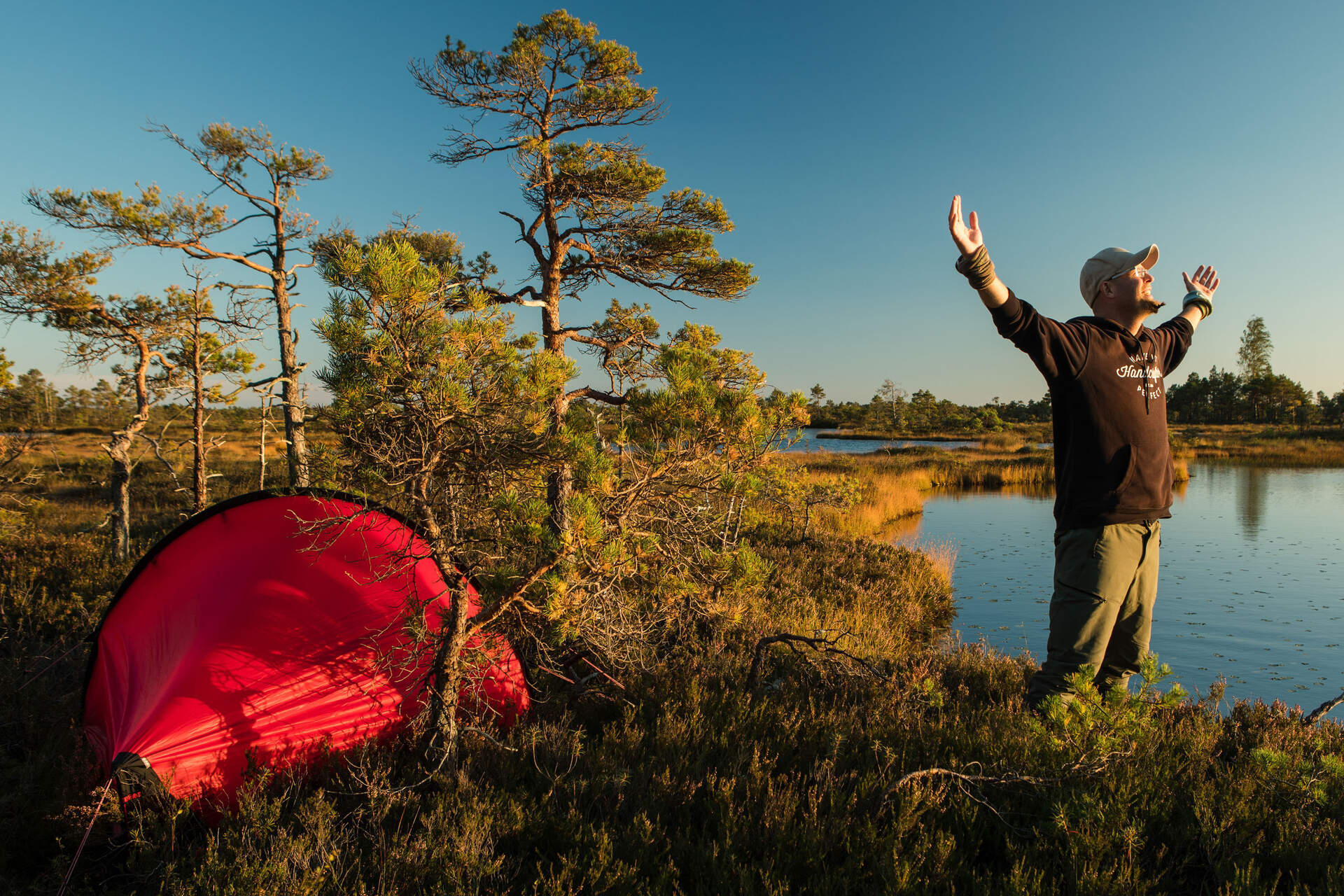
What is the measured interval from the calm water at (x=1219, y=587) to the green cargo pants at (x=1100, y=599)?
4.71 metres

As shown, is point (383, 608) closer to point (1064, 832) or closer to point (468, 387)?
point (468, 387)

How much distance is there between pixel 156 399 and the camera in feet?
36.1

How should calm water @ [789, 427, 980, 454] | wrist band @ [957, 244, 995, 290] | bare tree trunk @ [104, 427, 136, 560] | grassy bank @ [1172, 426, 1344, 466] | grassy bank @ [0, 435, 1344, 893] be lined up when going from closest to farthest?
grassy bank @ [0, 435, 1344, 893] → wrist band @ [957, 244, 995, 290] → bare tree trunk @ [104, 427, 136, 560] → grassy bank @ [1172, 426, 1344, 466] → calm water @ [789, 427, 980, 454]

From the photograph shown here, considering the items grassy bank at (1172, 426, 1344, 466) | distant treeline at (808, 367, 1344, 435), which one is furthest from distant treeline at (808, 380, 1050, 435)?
grassy bank at (1172, 426, 1344, 466)

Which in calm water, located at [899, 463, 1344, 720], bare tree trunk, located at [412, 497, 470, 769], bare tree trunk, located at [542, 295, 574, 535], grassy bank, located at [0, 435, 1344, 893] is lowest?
calm water, located at [899, 463, 1344, 720]

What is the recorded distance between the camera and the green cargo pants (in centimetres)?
305

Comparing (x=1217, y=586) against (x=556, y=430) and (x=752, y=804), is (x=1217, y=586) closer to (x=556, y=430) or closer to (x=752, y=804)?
(x=752, y=804)

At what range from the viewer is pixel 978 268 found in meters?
2.67

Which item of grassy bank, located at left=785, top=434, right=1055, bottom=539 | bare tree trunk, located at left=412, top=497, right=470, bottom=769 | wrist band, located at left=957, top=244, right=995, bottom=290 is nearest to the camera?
wrist band, located at left=957, top=244, right=995, bottom=290

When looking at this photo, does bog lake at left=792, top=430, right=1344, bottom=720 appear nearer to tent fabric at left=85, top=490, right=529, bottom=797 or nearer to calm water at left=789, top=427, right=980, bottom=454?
tent fabric at left=85, top=490, right=529, bottom=797

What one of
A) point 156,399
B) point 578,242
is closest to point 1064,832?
point 578,242

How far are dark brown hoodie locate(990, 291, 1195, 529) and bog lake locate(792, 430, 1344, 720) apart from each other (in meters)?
2.26

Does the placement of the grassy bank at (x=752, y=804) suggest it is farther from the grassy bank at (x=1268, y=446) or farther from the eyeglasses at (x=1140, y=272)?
the grassy bank at (x=1268, y=446)

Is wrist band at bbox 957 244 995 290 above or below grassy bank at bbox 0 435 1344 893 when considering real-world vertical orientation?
above
